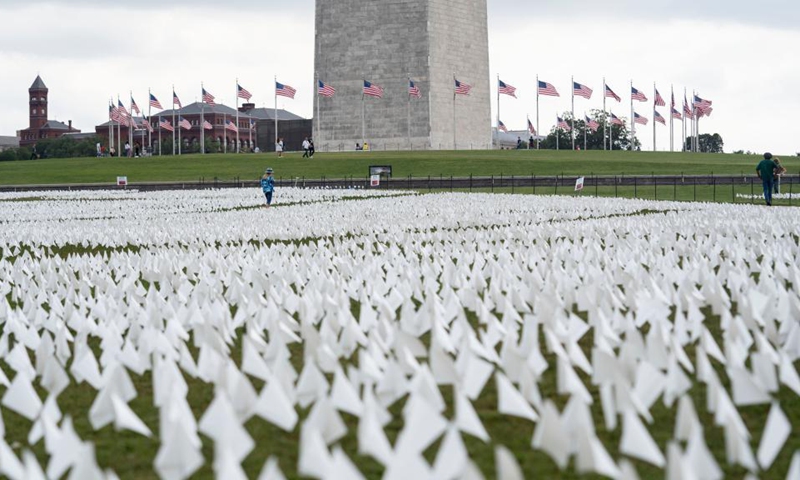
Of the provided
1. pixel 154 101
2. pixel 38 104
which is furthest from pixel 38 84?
pixel 154 101

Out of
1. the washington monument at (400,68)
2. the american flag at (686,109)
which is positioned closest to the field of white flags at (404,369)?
the washington monument at (400,68)

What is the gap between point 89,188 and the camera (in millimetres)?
50656

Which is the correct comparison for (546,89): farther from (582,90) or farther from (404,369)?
(404,369)

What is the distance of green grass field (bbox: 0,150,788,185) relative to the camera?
182ft

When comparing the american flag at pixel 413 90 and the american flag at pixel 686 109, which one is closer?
the american flag at pixel 413 90

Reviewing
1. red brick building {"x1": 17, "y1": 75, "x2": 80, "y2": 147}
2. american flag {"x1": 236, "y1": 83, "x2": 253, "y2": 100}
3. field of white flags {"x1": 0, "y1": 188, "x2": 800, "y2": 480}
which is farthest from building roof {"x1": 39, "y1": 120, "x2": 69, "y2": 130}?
field of white flags {"x1": 0, "y1": 188, "x2": 800, "y2": 480}

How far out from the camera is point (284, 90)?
66.1 m

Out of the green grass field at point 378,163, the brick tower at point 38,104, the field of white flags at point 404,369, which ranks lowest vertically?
the field of white flags at point 404,369

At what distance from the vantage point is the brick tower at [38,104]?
174m

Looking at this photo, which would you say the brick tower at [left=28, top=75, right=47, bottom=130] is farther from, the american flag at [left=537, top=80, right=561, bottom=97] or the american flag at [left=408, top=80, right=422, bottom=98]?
the american flag at [left=537, top=80, right=561, bottom=97]

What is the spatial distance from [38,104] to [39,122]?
4.09 metres

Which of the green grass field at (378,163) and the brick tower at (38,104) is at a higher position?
the brick tower at (38,104)

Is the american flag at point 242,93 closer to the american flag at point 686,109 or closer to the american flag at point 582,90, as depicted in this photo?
the american flag at point 582,90

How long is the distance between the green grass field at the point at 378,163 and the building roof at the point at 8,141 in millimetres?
120010
